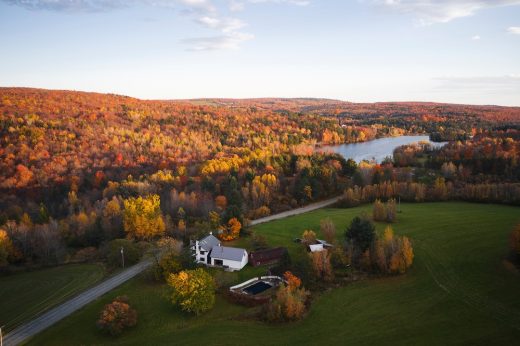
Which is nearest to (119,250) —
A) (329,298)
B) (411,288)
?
(329,298)

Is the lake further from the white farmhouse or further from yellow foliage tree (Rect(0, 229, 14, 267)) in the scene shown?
yellow foliage tree (Rect(0, 229, 14, 267))

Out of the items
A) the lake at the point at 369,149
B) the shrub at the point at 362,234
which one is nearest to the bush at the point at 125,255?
the shrub at the point at 362,234

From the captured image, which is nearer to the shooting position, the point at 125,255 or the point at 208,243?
the point at 208,243

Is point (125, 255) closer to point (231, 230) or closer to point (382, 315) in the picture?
point (231, 230)

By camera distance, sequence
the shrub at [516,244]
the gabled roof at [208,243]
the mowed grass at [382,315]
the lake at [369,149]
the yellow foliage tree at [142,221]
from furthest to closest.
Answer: the lake at [369,149]
the yellow foliage tree at [142,221]
the gabled roof at [208,243]
the shrub at [516,244]
the mowed grass at [382,315]

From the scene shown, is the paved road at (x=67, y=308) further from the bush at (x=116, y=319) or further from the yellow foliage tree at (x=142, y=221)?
the yellow foliage tree at (x=142, y=221)

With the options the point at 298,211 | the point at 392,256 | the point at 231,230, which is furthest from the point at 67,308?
the point at 298,211

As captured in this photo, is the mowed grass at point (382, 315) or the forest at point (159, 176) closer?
the mowed grass at point (382, 315)
